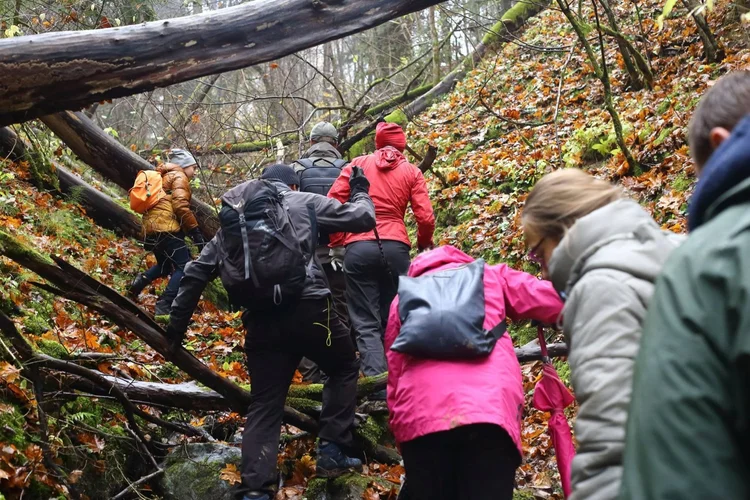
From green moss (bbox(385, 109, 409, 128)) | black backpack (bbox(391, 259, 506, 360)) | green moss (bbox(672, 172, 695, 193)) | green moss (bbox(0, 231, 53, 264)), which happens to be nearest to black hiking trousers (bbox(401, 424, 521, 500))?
black backpack (bbox(391, 259, 506, 360))

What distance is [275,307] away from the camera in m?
4.59

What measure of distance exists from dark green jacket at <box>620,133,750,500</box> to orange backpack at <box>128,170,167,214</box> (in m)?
8.33

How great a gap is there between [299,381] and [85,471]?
2450 mm

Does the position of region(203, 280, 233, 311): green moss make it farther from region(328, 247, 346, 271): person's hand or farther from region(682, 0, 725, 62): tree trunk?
region(682, 0, 725, 62): tree trunk

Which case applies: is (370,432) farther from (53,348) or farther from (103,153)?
(103,153)

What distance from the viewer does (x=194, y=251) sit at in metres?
10.0

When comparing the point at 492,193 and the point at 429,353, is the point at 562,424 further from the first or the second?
the point at 492,193

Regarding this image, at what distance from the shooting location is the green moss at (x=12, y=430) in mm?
4484

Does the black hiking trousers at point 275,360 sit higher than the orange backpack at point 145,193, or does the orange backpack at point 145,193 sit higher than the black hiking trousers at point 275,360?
the orange backpack at point 145,193

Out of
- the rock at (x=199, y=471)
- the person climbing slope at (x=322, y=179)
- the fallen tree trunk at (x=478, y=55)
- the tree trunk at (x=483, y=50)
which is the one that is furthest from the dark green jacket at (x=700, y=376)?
the tree trunk at (x=483, y=50)

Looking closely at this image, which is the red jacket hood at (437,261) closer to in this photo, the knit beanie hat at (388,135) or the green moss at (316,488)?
the green moss at (316,488)

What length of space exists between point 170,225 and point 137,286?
3.06ft

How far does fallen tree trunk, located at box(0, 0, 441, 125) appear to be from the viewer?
3.27 metres

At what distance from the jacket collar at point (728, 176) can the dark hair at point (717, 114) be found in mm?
541
